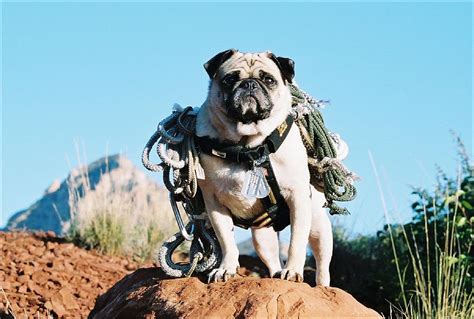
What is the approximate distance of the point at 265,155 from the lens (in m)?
5.57

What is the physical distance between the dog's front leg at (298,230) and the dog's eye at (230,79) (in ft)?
2.75

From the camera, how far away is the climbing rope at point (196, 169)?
581 cm

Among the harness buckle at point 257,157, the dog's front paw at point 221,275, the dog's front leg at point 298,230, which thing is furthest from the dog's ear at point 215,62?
the dog's front paw at point 221,275

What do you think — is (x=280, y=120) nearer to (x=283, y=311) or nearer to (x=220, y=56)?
(x=220, y=56)

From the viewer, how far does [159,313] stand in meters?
5.40

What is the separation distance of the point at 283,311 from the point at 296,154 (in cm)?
114

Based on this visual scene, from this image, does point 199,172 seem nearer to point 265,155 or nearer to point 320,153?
point 265,155

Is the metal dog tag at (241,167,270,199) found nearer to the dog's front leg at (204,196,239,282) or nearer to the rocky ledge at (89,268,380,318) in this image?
the dog's front leg at (204,196,239,282)

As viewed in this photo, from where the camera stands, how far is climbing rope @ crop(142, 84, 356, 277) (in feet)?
19.1

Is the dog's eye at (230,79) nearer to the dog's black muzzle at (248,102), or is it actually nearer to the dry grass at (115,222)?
the dog's black muzzle at (248,102)

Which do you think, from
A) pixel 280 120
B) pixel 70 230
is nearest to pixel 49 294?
pixel 70 230

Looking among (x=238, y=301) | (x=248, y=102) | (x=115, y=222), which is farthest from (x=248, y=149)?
(x=115, y=222)

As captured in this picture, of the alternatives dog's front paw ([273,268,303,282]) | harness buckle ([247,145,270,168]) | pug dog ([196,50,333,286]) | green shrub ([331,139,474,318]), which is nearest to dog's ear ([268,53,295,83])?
A: pug dog ([196,50,333,286])

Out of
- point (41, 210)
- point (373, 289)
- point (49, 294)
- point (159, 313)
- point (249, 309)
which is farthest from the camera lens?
point (41, 210)
